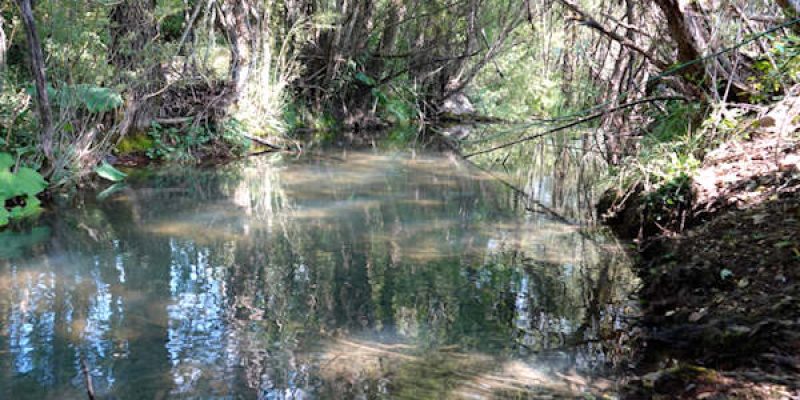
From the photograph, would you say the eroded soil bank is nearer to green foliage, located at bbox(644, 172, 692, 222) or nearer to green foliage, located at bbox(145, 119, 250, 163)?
green foliage, located at bbox(644, 172, 692, 222)

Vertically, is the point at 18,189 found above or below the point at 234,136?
below

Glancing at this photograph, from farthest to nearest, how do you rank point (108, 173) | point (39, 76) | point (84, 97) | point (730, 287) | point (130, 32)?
point (130, 32) → point (108, 173) → point (84, 97) → point (39, 76) → point (730, 287)

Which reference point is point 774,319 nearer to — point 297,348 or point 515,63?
point 297,348

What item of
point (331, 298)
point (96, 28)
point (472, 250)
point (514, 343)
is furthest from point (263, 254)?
point (96, 28)

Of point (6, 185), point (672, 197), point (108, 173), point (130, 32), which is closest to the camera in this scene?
point (672, 197)

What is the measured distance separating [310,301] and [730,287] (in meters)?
2.59

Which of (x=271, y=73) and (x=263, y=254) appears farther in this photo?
(x=271, y=73)

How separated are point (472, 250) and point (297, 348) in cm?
245

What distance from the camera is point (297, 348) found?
3844 millimetres

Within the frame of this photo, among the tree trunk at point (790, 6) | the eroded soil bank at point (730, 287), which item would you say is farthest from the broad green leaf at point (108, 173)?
the tree trunk at point (790, 6)

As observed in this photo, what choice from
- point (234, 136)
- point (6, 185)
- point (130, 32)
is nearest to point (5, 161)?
point (6, 185)

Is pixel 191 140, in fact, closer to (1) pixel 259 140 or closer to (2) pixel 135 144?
(2) pixel 135 144

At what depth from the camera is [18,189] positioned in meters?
7.12

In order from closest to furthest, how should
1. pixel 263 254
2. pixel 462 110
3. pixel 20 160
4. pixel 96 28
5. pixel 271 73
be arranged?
pixel 263 254, pixel 20 160, pixel 96 28, pixel 271 73, pixel 462 110
